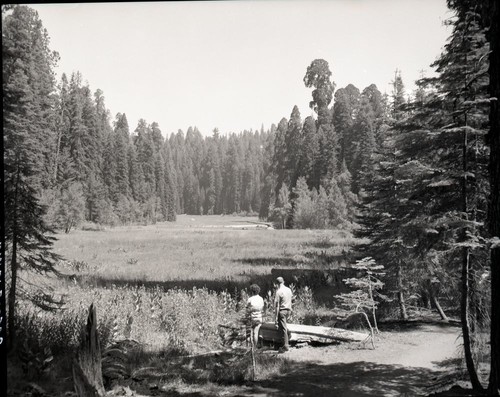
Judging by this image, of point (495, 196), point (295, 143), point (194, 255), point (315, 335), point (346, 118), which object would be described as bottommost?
point (315, 335)

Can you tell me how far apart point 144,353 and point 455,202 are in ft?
25.5

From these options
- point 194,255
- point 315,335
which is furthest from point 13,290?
point 194,255

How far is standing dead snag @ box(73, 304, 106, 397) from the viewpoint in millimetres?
6203

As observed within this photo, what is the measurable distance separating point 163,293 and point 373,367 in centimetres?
909

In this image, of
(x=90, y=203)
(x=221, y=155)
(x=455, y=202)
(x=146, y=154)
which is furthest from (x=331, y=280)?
(x=221, y=155)

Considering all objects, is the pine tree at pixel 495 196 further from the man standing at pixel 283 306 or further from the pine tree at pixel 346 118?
the pine tree at pixel 346 118

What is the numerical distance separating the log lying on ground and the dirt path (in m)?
0.23

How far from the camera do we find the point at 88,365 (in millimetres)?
6422

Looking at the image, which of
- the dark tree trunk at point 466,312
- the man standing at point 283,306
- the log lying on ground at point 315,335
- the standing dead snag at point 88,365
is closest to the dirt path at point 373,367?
the log lying on ground at point 315,335

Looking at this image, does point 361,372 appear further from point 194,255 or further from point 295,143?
point 295,143

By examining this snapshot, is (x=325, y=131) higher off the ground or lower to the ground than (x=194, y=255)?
higher

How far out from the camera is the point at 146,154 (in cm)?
7006

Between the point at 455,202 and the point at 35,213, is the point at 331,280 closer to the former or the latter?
the point at 455,202

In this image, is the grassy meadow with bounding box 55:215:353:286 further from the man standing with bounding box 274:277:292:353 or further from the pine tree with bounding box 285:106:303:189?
the pine tree with bounding box 285:106:303:189
